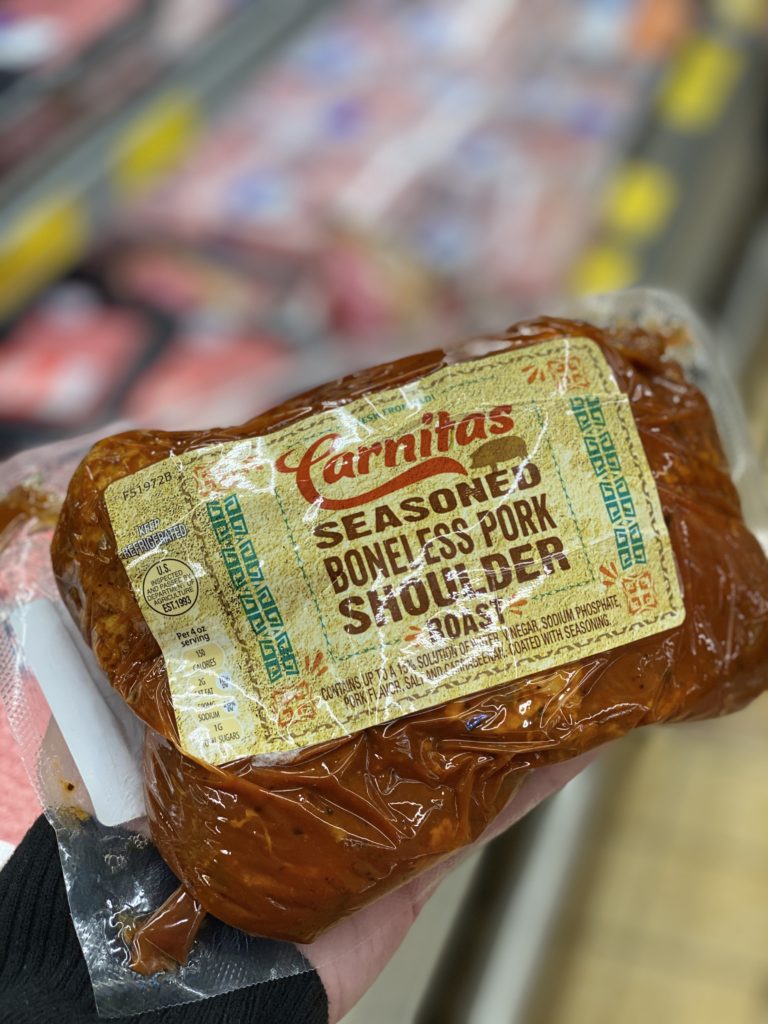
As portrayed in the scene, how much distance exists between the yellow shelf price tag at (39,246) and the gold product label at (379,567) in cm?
153

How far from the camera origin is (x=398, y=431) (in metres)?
0.99

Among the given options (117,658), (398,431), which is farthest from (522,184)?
(117,658)

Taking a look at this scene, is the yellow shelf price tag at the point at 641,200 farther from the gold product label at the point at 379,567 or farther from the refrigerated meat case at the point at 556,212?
the gold product label at the point at 379,567

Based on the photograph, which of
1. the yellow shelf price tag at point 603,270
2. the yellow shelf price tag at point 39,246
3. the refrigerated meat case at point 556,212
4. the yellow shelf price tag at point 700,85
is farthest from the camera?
the yellow shelf price tag at point 700,85

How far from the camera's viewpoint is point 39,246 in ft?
7.63

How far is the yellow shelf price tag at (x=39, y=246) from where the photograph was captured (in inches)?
89.3

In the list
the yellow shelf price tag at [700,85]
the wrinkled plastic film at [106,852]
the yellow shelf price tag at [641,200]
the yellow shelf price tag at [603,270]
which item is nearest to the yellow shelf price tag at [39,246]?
the yellow shelf price tag at [603,270]

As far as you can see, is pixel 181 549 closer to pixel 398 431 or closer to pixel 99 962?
pixel 398 431

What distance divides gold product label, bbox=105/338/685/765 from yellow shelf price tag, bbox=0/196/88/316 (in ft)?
5.02

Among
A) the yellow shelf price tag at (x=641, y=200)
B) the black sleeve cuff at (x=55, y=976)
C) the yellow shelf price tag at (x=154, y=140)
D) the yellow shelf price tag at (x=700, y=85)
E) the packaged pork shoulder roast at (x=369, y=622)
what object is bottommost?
the black sleeve cuff at (x=55, y=976)

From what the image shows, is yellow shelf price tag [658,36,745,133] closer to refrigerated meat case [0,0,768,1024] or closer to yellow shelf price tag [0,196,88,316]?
refrigerated meat case [0,0,768,1024]

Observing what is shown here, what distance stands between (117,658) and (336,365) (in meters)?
1.40

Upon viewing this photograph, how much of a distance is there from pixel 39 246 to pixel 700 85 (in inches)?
71.4

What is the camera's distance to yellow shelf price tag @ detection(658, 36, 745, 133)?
2.74 m
